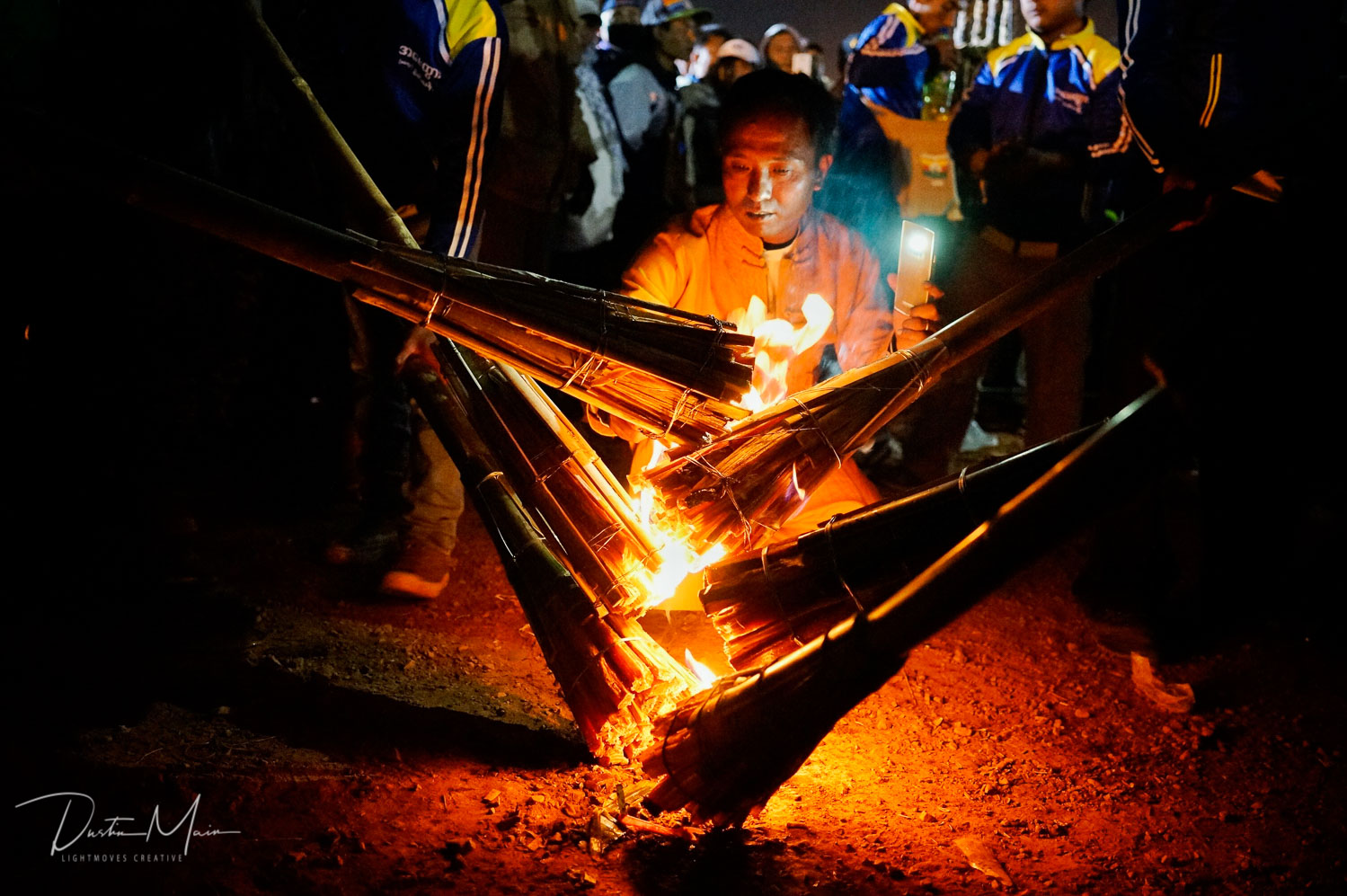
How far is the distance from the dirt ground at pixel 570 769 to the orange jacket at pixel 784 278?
53.9 inches

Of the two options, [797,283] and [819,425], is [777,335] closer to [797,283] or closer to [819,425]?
[797,283]

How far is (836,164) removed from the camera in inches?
234

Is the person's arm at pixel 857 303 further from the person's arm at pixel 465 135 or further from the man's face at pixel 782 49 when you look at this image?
the man's face at pixel 782 49

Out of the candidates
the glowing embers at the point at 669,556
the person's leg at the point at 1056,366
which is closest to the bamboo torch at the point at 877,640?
the glowing embers at the point at 669,556

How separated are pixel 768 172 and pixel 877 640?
227 centimetres

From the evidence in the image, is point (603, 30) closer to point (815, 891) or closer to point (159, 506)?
point (159, 506)

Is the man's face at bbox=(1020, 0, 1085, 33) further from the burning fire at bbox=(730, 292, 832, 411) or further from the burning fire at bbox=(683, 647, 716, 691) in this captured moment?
the burning fire at bbox=(683, 647, 716, 691)

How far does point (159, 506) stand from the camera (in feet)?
12.1

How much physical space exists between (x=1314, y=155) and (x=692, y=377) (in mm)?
2228

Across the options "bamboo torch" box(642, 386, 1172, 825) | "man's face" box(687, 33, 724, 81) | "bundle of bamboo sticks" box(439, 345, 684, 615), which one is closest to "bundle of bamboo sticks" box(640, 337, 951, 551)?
"bundle of bamboo sticks" box(439, 345, 684, 615)

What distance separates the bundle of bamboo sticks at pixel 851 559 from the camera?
233cm

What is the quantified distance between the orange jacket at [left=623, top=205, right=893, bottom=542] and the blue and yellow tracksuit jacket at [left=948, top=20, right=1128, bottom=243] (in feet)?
4.99

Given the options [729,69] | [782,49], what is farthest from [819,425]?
[782,49]

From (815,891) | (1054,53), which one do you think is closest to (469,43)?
(1054,53)
